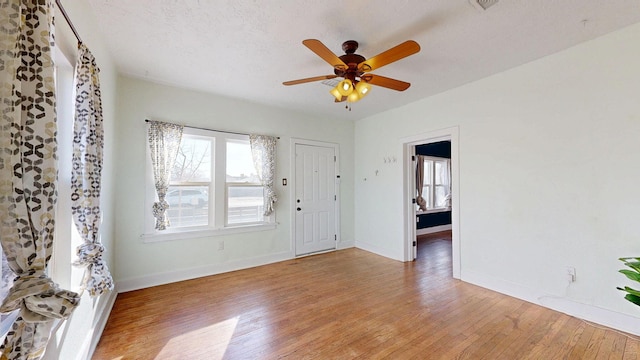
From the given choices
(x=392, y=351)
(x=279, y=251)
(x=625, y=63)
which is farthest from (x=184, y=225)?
(x=625, y=63)

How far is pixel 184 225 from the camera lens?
3.62 m

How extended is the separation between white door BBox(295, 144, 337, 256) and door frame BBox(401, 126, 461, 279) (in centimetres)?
141

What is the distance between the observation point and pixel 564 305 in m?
2.62

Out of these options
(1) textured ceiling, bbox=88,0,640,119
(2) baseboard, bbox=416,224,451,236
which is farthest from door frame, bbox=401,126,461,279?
(2) baseboard, bbox=416,224,451,236

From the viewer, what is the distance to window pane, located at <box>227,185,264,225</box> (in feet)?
13.2

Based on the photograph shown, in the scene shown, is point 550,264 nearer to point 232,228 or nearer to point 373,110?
point 373,110

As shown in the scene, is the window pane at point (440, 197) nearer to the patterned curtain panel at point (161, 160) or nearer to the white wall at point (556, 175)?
the white wall at point (556, 175)

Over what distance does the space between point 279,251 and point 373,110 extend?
120 inches

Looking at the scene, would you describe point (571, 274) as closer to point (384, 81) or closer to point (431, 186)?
point (384, 81)

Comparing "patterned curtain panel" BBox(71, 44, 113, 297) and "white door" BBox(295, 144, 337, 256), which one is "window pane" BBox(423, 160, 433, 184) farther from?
"patterned curtain panel" BBox(71, 44, 113, 297)

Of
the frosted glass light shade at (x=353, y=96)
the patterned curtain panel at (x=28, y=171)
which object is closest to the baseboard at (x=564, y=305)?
the frosted glass light shade at (x=353, y=96)

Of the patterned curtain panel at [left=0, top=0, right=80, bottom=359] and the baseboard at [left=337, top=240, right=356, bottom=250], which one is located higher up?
the patterned curtain panel at [left=0, top=0, right=80, bottom=359]

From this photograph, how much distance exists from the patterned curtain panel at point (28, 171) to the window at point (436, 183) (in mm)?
6839

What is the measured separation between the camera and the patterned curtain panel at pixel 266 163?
4.18 m
